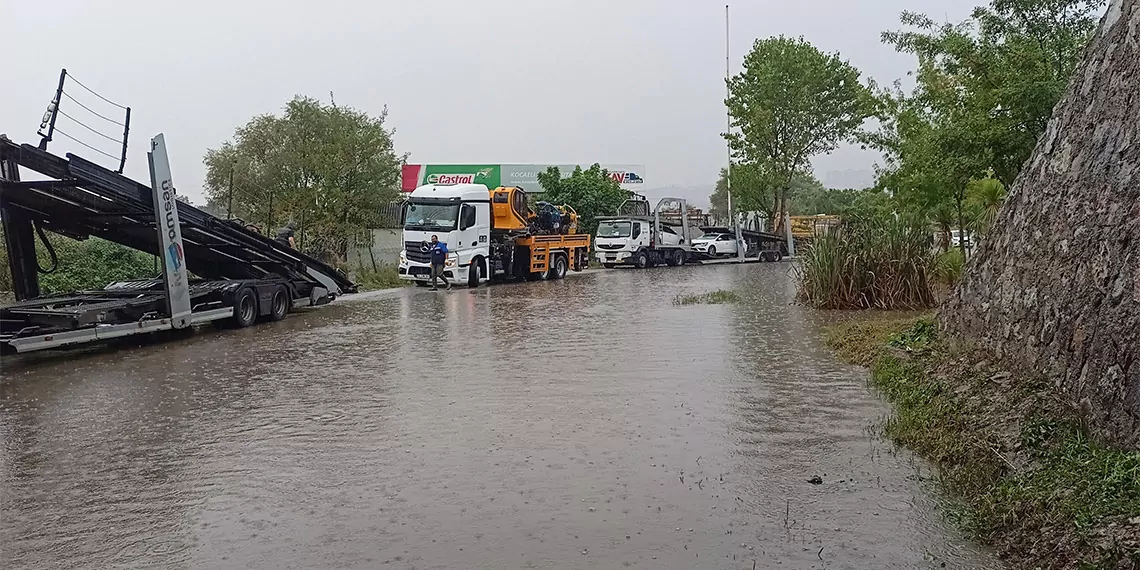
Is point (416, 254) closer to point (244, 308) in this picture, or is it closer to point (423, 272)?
point (423, 272)

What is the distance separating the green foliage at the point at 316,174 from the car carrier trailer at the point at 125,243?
9.77 meters

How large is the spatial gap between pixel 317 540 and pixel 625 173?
1904 inches

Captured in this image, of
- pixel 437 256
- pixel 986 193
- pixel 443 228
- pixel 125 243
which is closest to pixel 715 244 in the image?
pixel 443 228

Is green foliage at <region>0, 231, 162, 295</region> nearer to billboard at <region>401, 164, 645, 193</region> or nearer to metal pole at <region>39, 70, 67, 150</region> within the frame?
metal pole at <region>39, 70, 67, 150</region>

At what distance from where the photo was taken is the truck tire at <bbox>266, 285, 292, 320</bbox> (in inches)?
659

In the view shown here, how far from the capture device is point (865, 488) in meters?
5.68

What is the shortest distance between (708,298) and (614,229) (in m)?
17.3

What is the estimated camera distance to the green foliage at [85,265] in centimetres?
1925

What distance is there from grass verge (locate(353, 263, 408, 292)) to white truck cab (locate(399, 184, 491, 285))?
4.67ft

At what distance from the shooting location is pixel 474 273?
83.0ft

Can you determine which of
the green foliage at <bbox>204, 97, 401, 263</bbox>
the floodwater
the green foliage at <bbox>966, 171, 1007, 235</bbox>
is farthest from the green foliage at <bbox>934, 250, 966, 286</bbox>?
the green foliage at <bbox>204, 97, 401, 263</bbox>

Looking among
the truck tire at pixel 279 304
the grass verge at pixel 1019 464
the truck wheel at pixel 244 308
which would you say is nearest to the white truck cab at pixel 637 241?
the truck tire at pixel 279 304

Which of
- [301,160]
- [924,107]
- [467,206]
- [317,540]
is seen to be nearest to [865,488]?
[317,540]

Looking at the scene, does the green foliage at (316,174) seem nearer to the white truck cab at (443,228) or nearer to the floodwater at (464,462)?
the white truck cab at (443,228)
